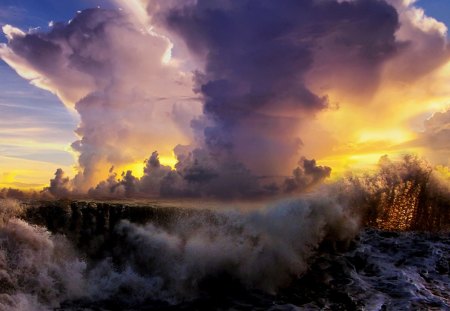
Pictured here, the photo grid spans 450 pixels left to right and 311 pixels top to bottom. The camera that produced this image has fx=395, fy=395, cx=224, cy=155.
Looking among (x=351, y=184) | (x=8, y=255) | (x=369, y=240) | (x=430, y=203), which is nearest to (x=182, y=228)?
(x=8, y=255)

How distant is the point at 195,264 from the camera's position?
16.3 meters

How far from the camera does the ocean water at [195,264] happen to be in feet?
45.1

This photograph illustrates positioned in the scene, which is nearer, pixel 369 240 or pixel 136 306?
pixel 136 306

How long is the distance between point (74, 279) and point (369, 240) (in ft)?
64.3

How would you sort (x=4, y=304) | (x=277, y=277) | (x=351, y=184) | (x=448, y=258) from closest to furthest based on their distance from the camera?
1. (x=4, y=304)
2. (x=277, y=277)
3. (x=448, y=258)
4. (x=351, y=184)

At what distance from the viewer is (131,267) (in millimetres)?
16094

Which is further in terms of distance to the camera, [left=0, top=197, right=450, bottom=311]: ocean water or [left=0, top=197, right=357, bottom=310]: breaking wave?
[left=0, top=197, right=450, bottom=311]: ocean water

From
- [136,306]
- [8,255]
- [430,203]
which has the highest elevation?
[430,203]

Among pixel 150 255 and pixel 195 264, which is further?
pixel 150 255

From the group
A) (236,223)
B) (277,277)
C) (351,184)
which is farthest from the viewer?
(351,184)

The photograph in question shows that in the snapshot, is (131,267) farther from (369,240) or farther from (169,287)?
(369,240)

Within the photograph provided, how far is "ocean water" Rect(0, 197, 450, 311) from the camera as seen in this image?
45.1ft

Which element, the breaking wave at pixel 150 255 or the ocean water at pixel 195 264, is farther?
the ocean water at pixel 195 264

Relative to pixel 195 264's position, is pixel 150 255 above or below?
above
